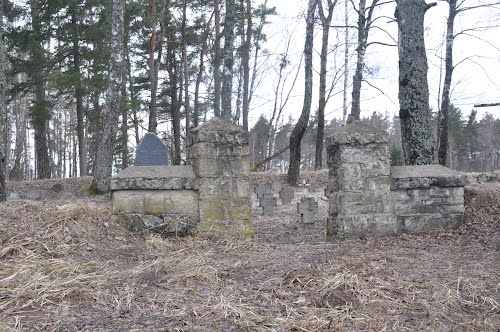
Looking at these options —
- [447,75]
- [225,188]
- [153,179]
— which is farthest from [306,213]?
[447,75]

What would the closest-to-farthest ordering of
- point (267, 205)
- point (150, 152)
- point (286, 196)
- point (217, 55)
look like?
point (150, 152) → point (267, 205) → point (286, 196) → point (217, 55)

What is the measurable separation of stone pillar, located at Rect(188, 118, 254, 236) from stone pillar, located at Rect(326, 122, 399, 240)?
1248mm

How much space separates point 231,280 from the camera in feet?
12.9

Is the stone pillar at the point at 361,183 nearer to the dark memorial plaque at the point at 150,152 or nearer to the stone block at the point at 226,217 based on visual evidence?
the stone block at the point at 226,217

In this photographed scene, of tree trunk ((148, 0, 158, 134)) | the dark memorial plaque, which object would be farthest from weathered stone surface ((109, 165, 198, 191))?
tree trunk ((148, 0, 158, 134))

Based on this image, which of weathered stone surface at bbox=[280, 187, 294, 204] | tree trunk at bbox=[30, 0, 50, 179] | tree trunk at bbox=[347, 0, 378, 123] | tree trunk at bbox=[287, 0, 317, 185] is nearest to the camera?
weathered stone surface at bbox=[280, 187, 294, 204]

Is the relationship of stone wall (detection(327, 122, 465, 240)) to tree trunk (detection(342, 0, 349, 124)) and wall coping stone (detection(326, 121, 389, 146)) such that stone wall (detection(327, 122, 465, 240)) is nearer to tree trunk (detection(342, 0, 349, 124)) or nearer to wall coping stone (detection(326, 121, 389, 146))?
wall coping stone (detection(326, 121, 389, 146))

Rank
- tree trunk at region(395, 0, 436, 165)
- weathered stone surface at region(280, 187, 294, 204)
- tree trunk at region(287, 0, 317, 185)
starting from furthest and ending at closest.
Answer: tree trunk at region(287, 0, 317, 185), weathered stone surface at region(280, 187, 294, 204), tree trunk at region(395, 0, 436, 165)

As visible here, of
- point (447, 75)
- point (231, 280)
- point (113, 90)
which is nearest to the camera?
point (231, 280)

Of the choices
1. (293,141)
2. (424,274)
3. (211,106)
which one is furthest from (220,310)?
(211,106)

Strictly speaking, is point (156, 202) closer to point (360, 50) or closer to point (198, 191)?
point (198, 191)

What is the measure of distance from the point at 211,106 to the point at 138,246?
23.5m

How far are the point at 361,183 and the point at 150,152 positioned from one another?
11.9 feet

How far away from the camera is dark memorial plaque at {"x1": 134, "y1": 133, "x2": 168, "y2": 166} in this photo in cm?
765
